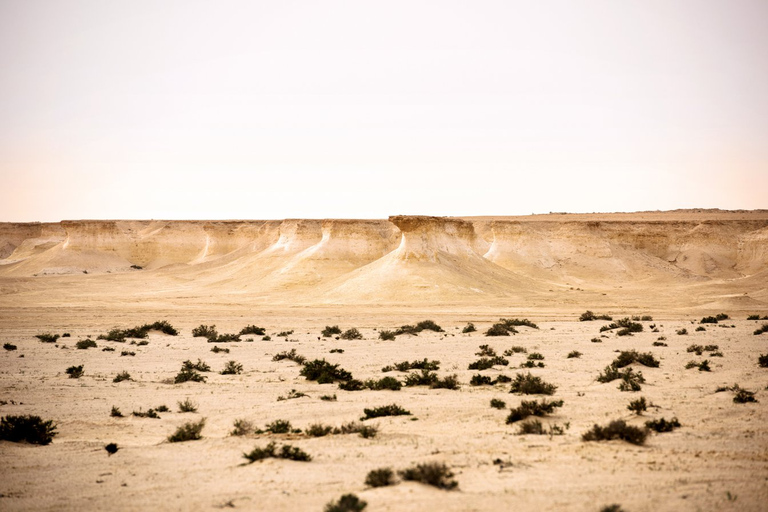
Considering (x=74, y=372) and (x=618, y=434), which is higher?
(x=618, y=434)

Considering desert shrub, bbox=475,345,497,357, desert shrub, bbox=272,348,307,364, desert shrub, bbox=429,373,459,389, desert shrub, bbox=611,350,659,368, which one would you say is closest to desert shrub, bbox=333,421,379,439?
desert shrub, bbox=429,373,459,389

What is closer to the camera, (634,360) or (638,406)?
(638,406)

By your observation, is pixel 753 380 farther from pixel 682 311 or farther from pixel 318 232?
pixel 318 232

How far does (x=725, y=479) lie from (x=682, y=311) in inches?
1246

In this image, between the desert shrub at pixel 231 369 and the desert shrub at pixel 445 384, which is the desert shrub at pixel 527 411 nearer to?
the desert shrub at pixel 445 384

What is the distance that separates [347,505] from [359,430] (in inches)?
122

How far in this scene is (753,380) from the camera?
11672 mm

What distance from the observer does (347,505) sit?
17.8 feet

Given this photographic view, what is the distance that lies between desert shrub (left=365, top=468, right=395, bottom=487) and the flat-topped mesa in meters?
39.1

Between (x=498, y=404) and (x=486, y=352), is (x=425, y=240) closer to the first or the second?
(x=486, y=352)

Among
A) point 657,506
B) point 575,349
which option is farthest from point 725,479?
point 575,349

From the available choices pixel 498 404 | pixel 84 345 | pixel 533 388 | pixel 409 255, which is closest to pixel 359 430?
pixel 498 404

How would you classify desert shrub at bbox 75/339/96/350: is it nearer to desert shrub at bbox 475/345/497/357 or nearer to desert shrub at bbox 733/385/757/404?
desert shrub at bbox 475/345/497/357

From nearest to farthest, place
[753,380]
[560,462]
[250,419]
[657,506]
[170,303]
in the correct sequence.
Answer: [657,506], [560,462], [250,419], [753,380], [170,303]
